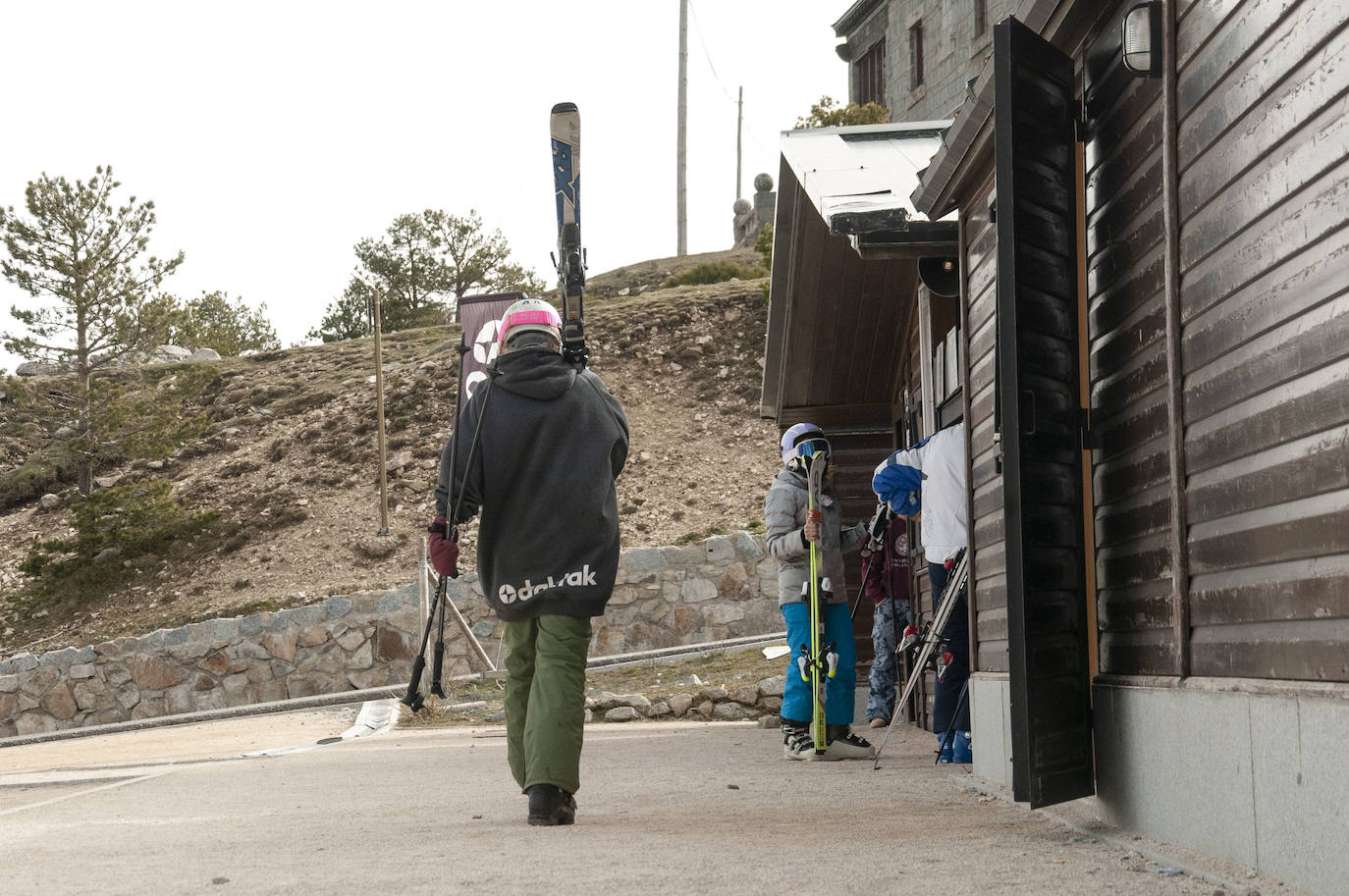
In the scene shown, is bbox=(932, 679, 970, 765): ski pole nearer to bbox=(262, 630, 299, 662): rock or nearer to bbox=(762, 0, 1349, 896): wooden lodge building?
bbox=(762, 0, 1349, 896): wooden lodge building

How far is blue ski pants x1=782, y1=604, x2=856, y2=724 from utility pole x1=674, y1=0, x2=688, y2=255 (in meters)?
33.6

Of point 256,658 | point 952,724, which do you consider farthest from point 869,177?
point 256,658

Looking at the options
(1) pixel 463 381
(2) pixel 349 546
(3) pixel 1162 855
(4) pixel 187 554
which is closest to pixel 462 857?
(3) pixel 1162 855

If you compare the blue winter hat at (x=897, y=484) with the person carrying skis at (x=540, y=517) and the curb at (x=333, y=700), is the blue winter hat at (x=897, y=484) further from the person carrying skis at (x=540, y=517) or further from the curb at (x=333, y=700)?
the curb at (x=333, y=700)

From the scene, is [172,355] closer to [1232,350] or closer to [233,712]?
[233,712]

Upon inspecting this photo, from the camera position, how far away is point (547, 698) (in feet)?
16.8

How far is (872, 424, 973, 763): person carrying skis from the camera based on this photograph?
7.13m

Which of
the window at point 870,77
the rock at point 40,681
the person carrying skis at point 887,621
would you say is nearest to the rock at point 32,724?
the rock at point 40,681

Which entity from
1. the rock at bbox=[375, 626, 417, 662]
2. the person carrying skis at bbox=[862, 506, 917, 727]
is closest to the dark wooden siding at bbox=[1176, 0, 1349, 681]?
the person carrying skis at bbox=[862, 506, 917, 727]

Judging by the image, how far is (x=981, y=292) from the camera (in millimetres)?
6391

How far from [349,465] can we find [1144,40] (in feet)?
83.9

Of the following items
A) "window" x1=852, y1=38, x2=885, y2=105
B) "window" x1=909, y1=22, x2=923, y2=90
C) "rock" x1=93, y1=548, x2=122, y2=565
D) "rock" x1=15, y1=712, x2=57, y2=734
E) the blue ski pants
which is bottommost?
"rock" x1=15, y1=712, x2=57, y2=734

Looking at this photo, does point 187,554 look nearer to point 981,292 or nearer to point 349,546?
point 349,546

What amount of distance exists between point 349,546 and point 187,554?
3283 mm
